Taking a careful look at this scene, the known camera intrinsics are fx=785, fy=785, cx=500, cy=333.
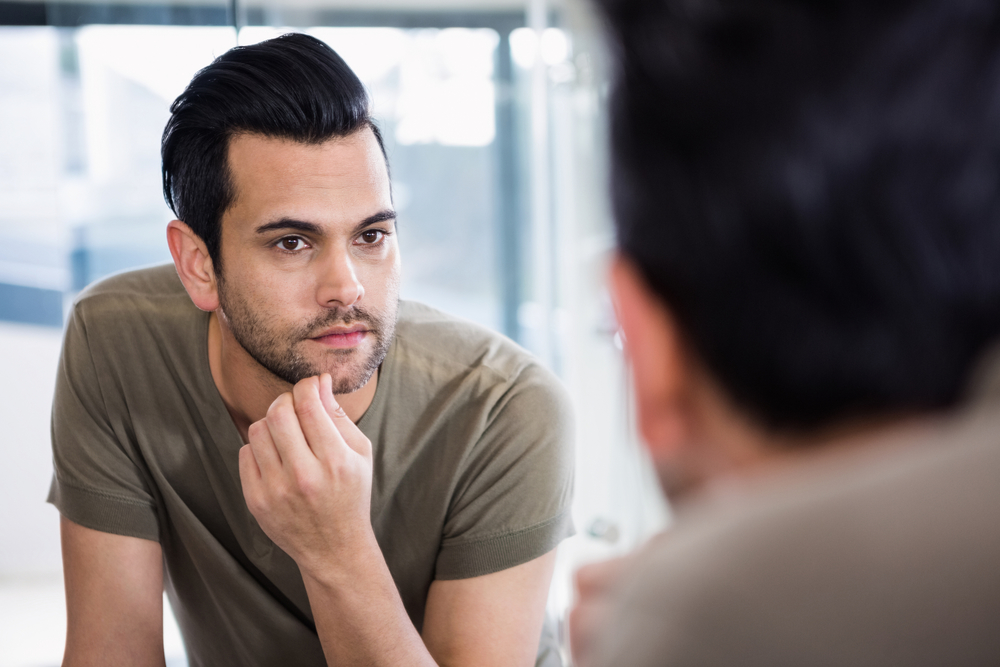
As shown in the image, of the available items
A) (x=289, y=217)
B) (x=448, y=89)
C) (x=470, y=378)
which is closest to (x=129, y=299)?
(x=289, y=217)

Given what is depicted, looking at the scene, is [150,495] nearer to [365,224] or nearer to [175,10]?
[365,224]

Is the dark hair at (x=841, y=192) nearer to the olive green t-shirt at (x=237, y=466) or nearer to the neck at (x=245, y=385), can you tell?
the olive green t-shirt at (x=237, y=466)

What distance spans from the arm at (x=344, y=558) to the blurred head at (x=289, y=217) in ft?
0.35

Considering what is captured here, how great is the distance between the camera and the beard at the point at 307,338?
3.49 feet

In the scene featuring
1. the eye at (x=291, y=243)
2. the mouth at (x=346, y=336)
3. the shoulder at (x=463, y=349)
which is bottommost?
the shoulder at (x=463, y=349)

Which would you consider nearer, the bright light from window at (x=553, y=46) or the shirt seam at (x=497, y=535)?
the shirt seam at (x=497, y=535)

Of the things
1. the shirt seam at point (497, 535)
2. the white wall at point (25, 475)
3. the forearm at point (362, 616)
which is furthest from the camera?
the white wall at point (25, 475)

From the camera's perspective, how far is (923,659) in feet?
0.88

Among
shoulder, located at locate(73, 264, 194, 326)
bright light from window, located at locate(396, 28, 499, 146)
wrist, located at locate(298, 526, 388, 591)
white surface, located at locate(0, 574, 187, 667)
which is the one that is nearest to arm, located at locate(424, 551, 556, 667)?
wrist, located at locate(298, 526, 388, 591)

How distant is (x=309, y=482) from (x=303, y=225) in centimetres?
35

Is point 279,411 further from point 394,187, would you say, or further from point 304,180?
point 394,187

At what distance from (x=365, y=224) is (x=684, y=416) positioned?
0.79 m

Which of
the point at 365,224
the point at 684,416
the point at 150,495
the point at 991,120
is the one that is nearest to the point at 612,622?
the point at 684,416

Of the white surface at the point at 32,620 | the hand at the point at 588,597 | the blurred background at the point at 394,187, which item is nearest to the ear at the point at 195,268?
the blurred background at the point at 394,187
